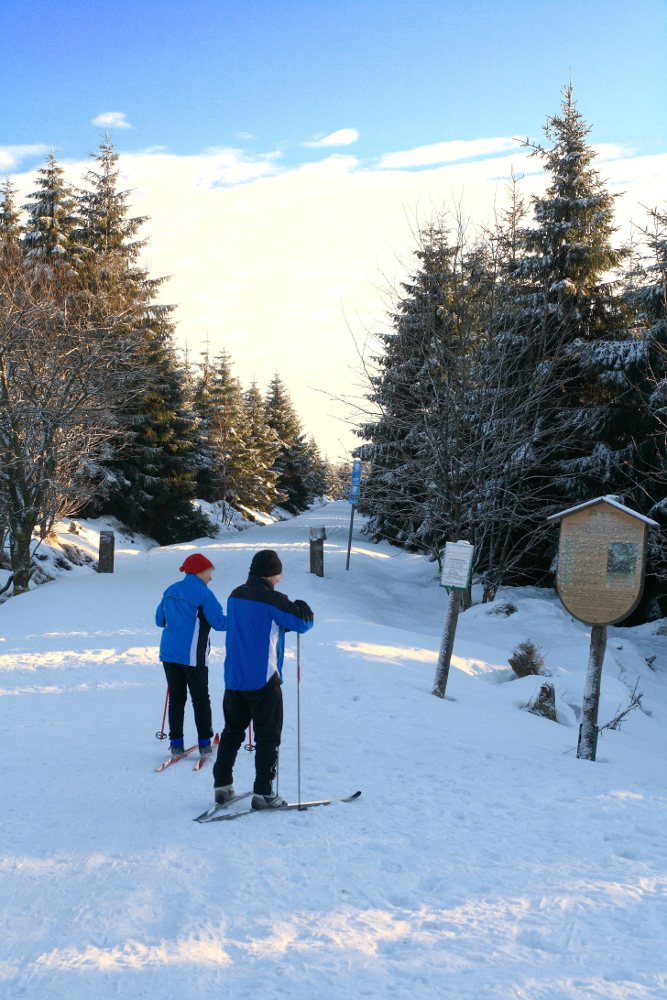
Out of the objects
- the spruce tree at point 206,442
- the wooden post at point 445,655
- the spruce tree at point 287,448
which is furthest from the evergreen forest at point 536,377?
the spruce tree at point 287,448

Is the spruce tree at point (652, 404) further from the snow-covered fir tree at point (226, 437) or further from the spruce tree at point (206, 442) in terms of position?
the snow-covered fir tree at point (226, 437)

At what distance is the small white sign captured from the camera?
32.1 ft

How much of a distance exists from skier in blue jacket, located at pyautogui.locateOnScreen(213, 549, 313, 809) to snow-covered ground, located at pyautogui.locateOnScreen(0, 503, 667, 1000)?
360mm

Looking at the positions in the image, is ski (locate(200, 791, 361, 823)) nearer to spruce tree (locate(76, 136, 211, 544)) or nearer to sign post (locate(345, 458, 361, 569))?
sign post (locate(345, 458, 361, 569))

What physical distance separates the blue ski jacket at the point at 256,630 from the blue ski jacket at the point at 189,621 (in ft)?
4.49

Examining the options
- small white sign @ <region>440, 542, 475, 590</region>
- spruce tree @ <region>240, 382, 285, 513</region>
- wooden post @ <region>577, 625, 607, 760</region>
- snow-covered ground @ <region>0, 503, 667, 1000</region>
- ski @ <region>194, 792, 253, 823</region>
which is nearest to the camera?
snow-covered ground @ <region>0, 503, 667, 1000</region>

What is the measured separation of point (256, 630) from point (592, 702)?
12.7 ft

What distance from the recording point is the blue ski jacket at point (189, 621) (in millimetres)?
6973

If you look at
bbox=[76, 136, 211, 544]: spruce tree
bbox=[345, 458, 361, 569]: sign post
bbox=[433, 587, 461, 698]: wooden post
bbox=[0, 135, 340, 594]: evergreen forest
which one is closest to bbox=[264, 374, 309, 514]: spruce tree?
bbox=[0, 135, 340, 594]: evergreen forest

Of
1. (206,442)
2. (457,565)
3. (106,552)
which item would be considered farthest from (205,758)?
(206,442)

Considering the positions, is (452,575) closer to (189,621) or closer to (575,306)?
(189,621)

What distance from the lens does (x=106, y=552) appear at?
65.5 ft

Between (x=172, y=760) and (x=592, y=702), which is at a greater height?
(x=592, y=702)

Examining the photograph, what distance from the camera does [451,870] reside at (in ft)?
14.9
